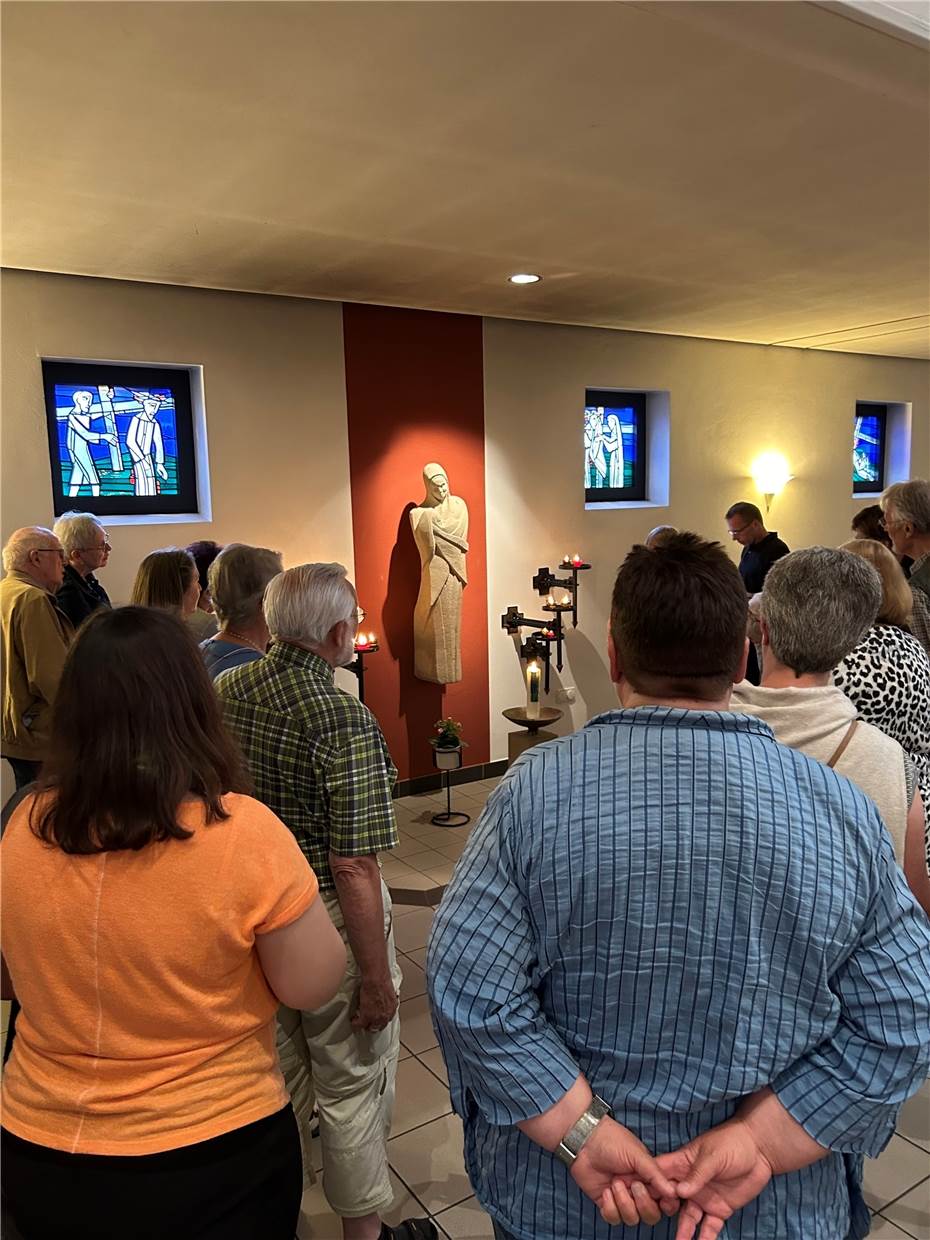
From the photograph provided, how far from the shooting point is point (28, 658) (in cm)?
290

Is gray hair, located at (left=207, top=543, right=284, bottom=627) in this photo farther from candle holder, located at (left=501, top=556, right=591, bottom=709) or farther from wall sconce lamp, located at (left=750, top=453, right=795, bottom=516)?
wall sconce lamp, located at (left=750, top=453, right=795, bottom=516)

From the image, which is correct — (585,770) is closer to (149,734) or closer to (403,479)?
(149,734)

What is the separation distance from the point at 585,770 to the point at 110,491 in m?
3.65

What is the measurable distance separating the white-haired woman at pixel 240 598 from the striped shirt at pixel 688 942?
128cm

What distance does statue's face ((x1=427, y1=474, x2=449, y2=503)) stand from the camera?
15.1 ft

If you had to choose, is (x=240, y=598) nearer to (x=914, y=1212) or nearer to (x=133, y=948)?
(x=133, y=948)

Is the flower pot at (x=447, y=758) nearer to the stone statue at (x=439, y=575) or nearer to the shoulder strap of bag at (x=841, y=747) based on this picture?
the stone statue at (x=439, y=575)

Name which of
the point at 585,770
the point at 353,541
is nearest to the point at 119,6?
the point at 585,770

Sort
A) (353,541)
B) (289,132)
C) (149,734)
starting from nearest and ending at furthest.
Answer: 1. (149,734)
2. (289,132)
3. (353,541)

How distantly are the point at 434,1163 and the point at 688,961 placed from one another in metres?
1.60

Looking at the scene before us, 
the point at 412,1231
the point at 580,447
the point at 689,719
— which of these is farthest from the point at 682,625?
the point at 580,447

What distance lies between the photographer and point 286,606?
1.71 metres

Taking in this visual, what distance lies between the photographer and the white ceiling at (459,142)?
5.55 feet

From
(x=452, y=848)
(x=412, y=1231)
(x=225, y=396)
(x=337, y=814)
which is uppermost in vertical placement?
(x=225, y=396)
